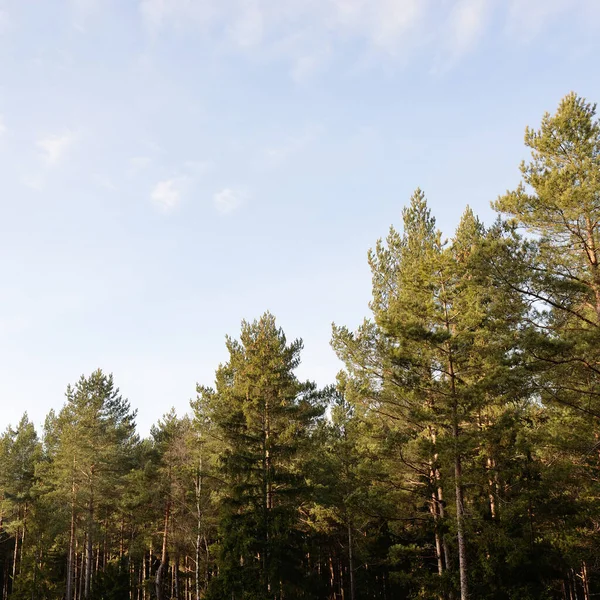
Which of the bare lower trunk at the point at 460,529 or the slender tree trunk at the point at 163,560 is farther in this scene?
the slender tree trunk at the point at 163,560

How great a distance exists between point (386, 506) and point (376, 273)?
34.3 feet

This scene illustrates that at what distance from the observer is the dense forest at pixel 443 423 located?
14.6 metres

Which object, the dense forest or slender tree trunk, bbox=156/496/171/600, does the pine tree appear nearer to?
the dense forest

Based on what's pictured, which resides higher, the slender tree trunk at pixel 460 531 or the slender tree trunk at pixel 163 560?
the slender tree trunk at pixel 460 531

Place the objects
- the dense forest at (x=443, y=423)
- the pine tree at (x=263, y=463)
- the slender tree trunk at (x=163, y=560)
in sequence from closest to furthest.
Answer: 1. the dense forest at (x=443, y=423)
2. the pine tree at (x=263, y=463)
3. the slender tree trunk at (x=163, y=560)

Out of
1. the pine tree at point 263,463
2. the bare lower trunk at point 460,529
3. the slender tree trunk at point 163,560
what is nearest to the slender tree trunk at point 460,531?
the bare lower trunk at point 460,529

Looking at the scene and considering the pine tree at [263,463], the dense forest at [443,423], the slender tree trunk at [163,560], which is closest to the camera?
the dense forest at [443,423]

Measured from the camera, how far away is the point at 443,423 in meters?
16.4

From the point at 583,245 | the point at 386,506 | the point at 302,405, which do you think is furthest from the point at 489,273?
the point at 302,405

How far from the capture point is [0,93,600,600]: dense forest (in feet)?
47.9

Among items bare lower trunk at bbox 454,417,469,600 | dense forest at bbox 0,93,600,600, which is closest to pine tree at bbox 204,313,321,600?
dense forest at bbox 0,93,600,600

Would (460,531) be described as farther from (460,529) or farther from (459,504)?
(459,504)

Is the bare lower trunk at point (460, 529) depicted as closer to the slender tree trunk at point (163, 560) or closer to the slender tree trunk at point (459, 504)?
the slender tree trunk at point (459, 504)

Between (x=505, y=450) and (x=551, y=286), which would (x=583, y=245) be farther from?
(x=505, y=450)
